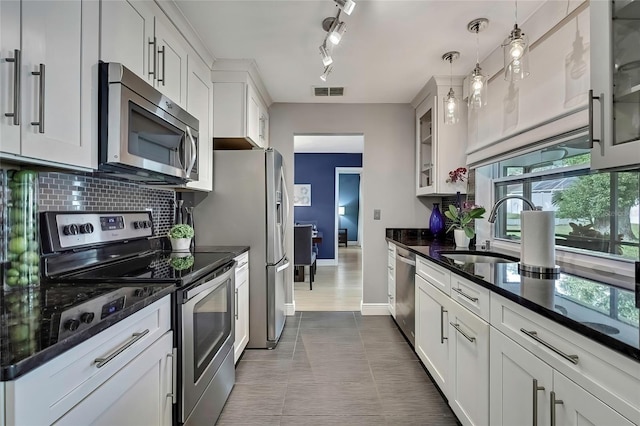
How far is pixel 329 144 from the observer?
21.0 ft

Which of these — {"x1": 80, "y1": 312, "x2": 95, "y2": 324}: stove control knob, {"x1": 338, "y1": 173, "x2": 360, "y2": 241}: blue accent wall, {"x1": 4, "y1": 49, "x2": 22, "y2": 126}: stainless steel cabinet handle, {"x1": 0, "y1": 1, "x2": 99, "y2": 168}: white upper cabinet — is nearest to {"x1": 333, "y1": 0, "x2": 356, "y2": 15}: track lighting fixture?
{"x1": 0, "y1": 1, "x2": 99, "y2": 168}: white upper cabinet

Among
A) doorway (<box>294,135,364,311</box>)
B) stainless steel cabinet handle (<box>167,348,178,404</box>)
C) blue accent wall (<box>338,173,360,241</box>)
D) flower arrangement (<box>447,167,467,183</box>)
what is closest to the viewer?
stainless steel cabinet handle (<box>167,348,178,404</box>)

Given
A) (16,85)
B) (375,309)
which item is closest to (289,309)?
(375,309)

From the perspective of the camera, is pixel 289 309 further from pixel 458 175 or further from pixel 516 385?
pixel 516 385

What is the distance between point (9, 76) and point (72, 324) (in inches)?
28.7

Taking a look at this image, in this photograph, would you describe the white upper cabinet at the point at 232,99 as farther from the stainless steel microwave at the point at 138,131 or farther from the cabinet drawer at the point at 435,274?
the cabinet drawer at the point at 435,274

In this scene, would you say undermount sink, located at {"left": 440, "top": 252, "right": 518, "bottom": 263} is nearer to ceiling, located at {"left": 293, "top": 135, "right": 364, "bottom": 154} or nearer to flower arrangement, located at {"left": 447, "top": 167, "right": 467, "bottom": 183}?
flower arrangement, located at {"left": 447, "top": 167, "right": 467, "bottom": 183}

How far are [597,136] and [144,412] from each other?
1.92m

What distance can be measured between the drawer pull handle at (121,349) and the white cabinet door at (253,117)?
2022mm

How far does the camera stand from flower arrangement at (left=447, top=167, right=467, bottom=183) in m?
2.93

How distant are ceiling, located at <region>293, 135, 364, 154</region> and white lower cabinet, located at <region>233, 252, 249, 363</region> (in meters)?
3.62

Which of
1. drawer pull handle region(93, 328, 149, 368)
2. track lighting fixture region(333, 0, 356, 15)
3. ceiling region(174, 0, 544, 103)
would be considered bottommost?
drawer pull handle region(93, 328, 149, 368)

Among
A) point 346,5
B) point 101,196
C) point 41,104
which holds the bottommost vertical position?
point 101,196

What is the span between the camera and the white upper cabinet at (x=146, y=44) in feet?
4.60
